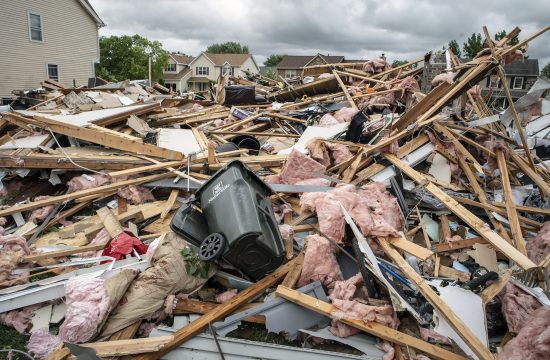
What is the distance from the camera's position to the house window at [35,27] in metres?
17.9

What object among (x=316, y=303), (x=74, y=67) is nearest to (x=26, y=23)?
(x=74, y=67)

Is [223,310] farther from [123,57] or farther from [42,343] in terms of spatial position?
[123,57]

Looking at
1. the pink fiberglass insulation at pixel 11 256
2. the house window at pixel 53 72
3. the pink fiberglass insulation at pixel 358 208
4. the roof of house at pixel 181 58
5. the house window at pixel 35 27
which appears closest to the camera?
the pink fiberglass insulation at pixel 11 256

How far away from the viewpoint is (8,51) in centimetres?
1706

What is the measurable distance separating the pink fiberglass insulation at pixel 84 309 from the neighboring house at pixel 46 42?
18.0m

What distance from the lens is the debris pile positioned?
3.00 metres

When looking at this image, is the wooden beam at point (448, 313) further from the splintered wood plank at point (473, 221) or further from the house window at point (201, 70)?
the house window at point (201, 70)

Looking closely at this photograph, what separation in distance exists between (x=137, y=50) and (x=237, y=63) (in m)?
20.9

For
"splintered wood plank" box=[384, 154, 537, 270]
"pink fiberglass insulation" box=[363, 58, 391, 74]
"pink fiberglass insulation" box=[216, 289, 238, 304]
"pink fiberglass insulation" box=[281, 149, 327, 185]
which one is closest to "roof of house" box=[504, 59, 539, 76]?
"pink fiberglass insulation" box=[363, 58, 391, 74]

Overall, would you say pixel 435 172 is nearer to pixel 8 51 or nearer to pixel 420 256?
pixel 420 256

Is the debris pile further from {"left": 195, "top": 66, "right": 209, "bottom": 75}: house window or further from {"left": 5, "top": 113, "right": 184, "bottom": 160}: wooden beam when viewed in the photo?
{"left": 195, "top": 66, "right": 209, "bottom": 75}: house window

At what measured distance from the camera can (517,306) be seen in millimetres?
3088

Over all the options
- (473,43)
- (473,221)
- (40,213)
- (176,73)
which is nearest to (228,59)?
(176,73)

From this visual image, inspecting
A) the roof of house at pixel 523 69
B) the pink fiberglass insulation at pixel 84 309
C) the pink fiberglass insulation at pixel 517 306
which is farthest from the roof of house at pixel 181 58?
the pink fiberglass insulation at pixel 517 306
